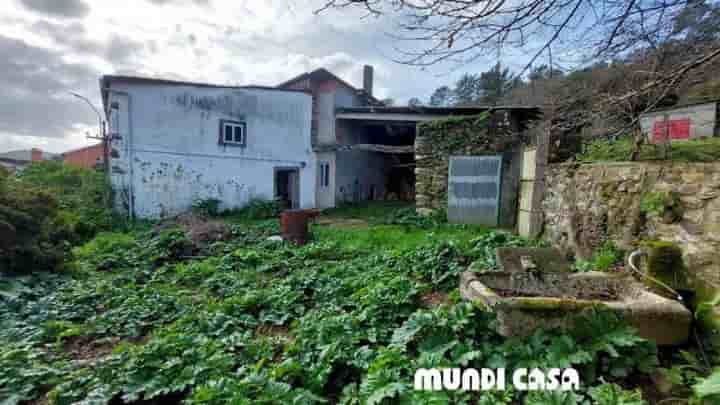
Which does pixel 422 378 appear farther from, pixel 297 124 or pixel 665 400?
pixel 297 124

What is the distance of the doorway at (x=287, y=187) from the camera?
11516 millimetres

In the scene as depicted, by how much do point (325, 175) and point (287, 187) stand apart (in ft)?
4.87

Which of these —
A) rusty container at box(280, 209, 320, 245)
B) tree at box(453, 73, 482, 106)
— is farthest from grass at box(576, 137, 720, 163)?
rusty container at box(280, 209, 320, 245)

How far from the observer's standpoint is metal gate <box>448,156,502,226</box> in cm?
655

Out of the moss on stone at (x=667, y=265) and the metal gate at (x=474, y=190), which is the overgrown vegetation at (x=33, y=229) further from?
the moss on stone at (x=667, y=265)

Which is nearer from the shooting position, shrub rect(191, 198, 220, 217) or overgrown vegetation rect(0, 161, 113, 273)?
overgrown vegetation rect(0, 161, 113, 273)

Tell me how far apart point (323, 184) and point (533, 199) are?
839cm

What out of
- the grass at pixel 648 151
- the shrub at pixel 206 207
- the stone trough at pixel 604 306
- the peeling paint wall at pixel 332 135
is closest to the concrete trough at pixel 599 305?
the stone trough at pixel 604 306

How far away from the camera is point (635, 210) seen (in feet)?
9.49

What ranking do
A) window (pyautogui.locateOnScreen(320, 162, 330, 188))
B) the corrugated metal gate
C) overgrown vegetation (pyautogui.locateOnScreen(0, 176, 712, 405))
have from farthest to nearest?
window (pyautogui.locateOnScreen(320, 162, 330, 188)) < the corrugated metal gate < overgrown vegetation (pyautogui.locateOnScreen(0, 176, 712, 405))

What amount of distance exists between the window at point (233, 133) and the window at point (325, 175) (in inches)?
113

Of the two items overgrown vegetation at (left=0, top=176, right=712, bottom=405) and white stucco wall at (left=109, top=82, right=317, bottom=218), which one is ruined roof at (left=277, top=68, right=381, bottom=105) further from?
overgrown vegetation at (left=0, top=176, right=712, bottom=405)

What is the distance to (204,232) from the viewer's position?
262 inches

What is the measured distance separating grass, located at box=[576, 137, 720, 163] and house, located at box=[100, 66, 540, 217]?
4.11 metres
